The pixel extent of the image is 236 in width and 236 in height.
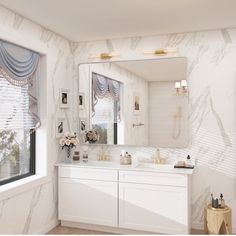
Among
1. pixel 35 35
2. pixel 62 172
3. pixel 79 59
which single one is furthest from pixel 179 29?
pixel 62 172

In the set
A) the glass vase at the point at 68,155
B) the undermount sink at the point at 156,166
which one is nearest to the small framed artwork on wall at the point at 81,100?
the glass vase at the point at 68,155

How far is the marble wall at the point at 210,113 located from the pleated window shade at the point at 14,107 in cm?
179

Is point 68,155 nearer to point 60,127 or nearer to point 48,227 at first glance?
point 60,127

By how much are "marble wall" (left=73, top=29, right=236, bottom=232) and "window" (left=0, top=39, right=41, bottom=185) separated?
1712 mm

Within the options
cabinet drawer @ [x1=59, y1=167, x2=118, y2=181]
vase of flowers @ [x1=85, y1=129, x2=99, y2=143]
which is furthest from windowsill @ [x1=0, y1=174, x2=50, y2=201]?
vase of flowers @ [x1=85, y1=129, x2=99, y2=143]

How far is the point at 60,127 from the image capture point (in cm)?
399

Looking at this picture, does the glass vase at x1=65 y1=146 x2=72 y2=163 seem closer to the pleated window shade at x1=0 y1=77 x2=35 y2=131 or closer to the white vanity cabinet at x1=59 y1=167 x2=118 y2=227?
the white vanity cabinet at x1=59 y1=167 x2=118 y2=227

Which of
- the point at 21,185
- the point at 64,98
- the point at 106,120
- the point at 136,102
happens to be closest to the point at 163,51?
the point at 136,102

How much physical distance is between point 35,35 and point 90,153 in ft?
5.76

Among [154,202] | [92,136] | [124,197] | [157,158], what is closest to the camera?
[154,202]

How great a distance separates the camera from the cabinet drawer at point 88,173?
365cm

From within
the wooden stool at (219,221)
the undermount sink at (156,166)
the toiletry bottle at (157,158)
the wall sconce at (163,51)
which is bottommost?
the wooden stool at (219,221)

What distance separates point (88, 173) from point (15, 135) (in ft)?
3.27

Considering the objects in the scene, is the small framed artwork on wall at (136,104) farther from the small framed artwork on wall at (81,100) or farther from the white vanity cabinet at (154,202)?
the white vanity cabinet at (154,202)
